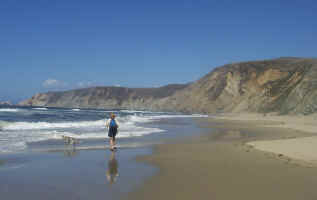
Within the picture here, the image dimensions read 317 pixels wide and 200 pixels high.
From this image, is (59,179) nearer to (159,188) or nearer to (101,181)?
(101,181)

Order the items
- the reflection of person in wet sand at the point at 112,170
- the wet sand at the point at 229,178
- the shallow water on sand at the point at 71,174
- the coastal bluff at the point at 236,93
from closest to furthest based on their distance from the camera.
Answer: the wet sand at the point at 229,178
the shallow water on sand at the point at 71,174
the reflection of person in wet sand at the point at 112,170
the coastal bluff at the point at 236,93

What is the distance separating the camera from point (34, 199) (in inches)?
212

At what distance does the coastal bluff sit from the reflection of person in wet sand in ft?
102

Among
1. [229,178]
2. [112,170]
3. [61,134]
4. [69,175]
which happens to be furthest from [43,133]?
[229,178]

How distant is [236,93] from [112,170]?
71.9m

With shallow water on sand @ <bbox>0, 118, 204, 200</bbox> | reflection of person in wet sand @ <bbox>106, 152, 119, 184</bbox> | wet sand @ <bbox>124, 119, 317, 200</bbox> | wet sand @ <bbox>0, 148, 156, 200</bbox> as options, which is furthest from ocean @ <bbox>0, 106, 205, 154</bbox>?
wet sand @ <bbox>124, 119, 317, 200</bbox>

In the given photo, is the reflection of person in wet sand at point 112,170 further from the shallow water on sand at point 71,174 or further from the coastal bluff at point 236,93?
the coastal bluff at point 236,93

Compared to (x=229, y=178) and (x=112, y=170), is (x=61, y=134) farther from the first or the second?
(x=229, y=178)

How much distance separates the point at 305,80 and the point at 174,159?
121 feet

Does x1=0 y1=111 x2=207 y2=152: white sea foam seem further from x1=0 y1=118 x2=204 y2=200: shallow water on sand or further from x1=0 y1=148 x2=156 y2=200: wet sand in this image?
x1=0 y1=148 x2=156 y2=200: wet sand

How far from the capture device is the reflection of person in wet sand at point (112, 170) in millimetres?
6781

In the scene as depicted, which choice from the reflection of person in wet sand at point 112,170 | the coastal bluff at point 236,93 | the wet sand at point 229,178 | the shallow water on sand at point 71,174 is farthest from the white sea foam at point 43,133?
the coastal bluff at point 236,93

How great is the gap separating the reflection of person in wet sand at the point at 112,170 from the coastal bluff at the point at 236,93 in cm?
3110

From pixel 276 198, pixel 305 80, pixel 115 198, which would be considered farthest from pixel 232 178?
pixel 305 80
